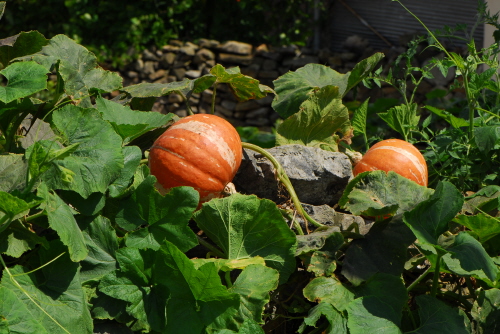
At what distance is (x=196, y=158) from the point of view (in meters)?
1.35

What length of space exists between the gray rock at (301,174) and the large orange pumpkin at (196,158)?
0.31 ft

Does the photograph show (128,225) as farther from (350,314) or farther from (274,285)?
(350,314)

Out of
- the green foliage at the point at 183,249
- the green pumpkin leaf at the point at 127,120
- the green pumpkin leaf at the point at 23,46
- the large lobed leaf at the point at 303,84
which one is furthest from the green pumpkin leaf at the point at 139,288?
the large lobed leaf at the point at 303,84

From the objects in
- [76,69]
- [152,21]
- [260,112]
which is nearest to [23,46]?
[76,69]

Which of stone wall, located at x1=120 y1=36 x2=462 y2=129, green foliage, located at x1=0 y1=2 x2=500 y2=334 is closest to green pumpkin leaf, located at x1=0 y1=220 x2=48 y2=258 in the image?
green foliage, located at x1=0 y1=2 x2=500 y2=334

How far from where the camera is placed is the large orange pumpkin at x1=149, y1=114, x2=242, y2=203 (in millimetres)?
1347

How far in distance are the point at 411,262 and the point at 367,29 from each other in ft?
20.8

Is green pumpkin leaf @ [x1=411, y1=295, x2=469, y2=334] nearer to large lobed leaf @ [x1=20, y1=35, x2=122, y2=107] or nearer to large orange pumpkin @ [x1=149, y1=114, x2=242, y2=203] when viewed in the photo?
large orange pumpkin @ [x1=149, y1=114, x2=242, y2=203]

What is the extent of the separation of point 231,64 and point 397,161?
5698mm

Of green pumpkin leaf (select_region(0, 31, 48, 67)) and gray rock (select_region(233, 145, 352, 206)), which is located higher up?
green pumpkin leaf (select_region(0, 31, 48, 67))

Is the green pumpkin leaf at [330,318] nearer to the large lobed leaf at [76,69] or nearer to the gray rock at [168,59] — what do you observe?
the large lobed leaf at [76,69]

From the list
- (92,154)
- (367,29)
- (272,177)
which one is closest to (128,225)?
(92,154)

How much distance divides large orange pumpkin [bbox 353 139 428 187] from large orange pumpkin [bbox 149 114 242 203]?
0.39 m

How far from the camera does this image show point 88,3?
7297mm
